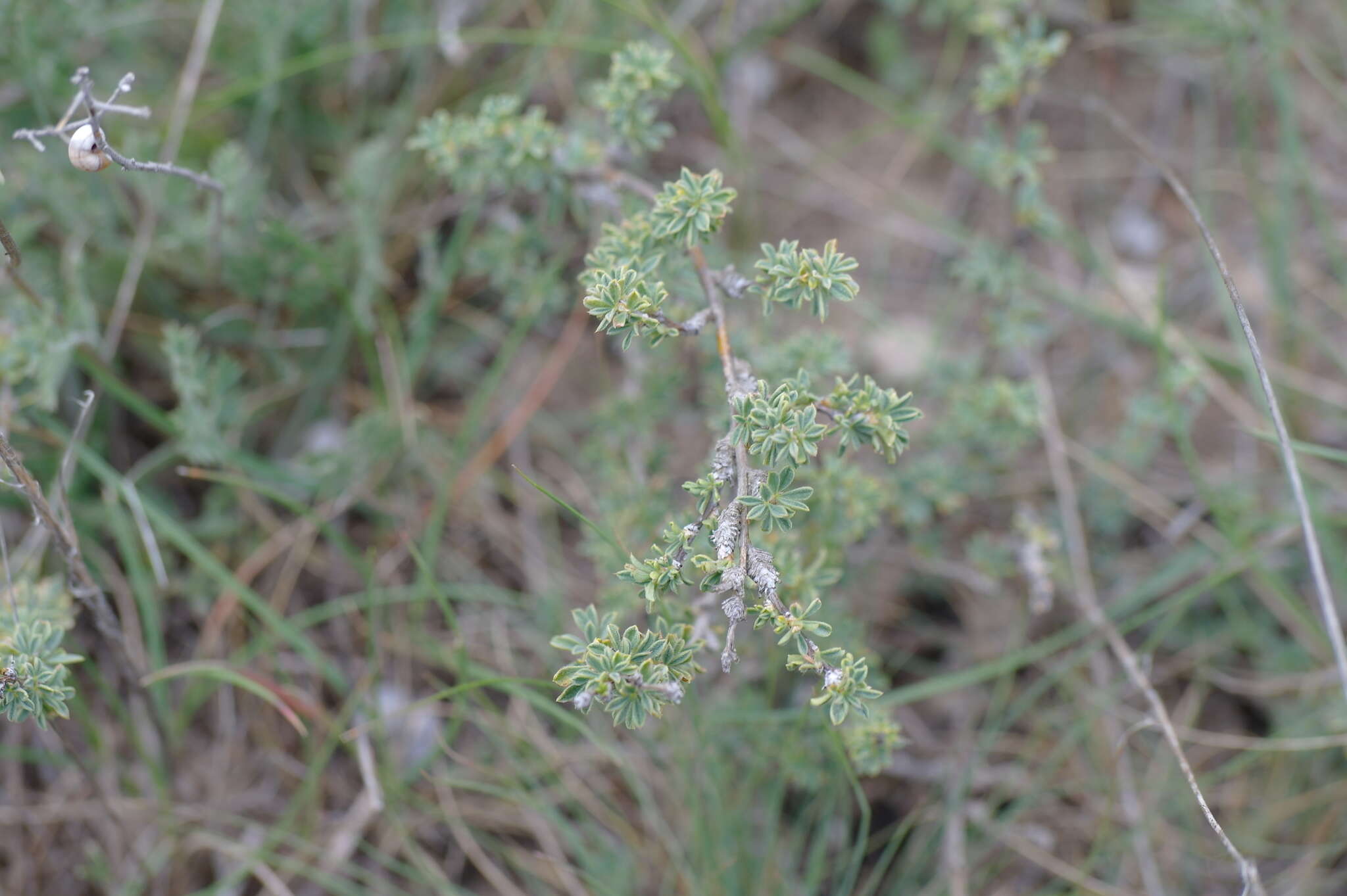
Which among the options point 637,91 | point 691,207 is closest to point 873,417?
point 691,207

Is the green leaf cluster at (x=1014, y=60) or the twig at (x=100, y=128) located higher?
the twig at (x=100, y=128)

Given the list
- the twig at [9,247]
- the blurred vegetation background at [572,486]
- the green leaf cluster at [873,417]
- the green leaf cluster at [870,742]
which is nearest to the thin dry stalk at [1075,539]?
the blurred vegetation background at [572,486]

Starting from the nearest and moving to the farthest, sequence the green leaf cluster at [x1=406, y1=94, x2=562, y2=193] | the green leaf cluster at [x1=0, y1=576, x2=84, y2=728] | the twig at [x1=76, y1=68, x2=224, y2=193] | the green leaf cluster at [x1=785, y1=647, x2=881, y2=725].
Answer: the green leaf cluster at [x1=785, y1=647, x2=881, y2=725]
the green leaf cluster at [x1=0, y1=576, x2=84, y2=728]
the twig at [x1=76, y1=68, x2=224, y2=193]
the green leaf cluster at [x1=406, y1=94, x2=562, y2=193]

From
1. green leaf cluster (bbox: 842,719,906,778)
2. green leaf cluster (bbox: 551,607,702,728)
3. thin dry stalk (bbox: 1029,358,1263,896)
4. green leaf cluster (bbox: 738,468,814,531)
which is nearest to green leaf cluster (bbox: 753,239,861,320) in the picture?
green leaf cluster (bbox: 738,468,814,531)

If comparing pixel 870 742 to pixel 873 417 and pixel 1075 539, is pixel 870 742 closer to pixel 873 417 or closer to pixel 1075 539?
pixel 873 417

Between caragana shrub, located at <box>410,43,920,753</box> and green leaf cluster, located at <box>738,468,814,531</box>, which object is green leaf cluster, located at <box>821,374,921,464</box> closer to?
caragana shrub, located at <box>410,43,920,753</box>

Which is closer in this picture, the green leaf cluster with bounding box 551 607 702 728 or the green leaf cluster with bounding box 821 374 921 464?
the green leaf cluster with bounding box 551 607 702 728

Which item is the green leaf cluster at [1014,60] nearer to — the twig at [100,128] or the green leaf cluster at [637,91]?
the green leaf cluster at [637,91]
